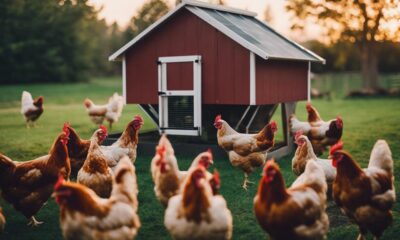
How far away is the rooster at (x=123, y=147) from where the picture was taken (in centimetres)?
733

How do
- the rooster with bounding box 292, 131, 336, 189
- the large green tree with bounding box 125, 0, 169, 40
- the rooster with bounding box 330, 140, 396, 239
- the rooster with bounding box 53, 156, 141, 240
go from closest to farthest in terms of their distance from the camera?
the rooster with bounding box 53, 156, 141, 240 < the rooster with bounding box 330, 140, 396, 239 < the rooster with bounding box 292, 131, 336, 189 < the large green tree with bounding box 125, 0, 169, 40

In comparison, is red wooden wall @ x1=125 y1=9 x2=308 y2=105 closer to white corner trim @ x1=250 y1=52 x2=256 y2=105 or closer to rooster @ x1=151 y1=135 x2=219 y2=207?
white corner trim @ x1=250 y1=52 x2=256 y2=105

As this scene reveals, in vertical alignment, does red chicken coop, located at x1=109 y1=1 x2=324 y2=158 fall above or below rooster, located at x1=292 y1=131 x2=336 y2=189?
above

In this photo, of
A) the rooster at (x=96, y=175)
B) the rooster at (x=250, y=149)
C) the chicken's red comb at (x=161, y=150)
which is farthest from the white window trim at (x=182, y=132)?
the chicken's red comb at (x=161, y=150)

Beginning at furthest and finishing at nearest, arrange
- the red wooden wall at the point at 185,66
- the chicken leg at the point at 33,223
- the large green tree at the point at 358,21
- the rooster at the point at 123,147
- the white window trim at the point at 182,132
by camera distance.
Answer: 1. the large green tree at the point at 358,21
2. the white window trim at the point at 182,132
3. the red wooden wall at the point at 185,66
4. the rooster at the point at 123,147
5. the chicken leg at the point at 33,223

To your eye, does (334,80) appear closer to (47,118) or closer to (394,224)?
(47,118)

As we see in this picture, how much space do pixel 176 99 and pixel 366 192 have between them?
674 centimetres

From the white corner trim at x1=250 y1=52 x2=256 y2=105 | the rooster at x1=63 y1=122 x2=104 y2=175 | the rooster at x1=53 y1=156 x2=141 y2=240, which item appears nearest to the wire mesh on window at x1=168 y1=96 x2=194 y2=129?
the white corner trim at x1=250 y1=52 x2=256 y2=105

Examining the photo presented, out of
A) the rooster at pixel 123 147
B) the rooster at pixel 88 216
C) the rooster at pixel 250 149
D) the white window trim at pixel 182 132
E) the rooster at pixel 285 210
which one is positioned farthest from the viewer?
the white window trim at pixel 182 132

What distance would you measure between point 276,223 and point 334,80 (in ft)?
123

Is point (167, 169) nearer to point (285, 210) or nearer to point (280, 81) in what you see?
point (285, 210)

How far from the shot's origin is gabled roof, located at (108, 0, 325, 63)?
9.80 meters

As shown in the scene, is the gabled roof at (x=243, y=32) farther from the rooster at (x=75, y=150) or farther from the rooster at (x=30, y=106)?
the rooster at (x=30, y=106)

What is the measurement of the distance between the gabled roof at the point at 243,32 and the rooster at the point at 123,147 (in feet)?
11.1
